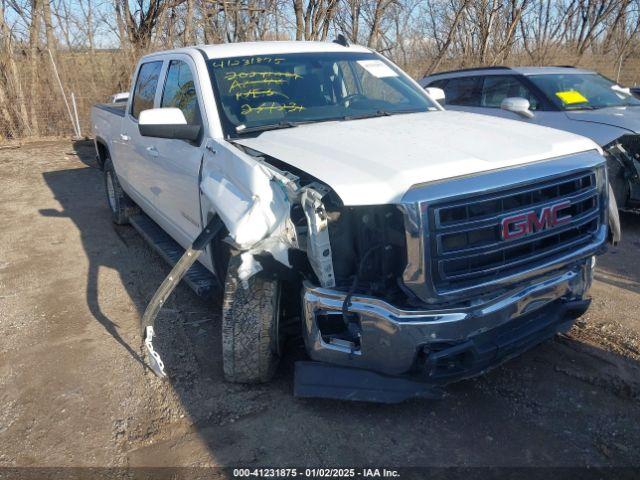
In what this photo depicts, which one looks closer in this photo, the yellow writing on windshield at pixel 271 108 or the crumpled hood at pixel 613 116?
the yellow writing on windshield at pixel 271 108

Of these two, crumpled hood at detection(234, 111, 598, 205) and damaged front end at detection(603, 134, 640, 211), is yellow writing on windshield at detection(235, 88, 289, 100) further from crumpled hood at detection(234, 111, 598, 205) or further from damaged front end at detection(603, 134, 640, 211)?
damaged front end at detection(603, 134, 640, 211)

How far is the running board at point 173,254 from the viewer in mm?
3779

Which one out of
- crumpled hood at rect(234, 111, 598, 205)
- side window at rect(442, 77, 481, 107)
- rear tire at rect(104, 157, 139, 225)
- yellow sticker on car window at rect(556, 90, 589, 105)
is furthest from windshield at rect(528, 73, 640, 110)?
rear tire at rect(104, 157, 139, 225)

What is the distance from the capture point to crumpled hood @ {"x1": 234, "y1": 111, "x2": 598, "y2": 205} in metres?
2.53

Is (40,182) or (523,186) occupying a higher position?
(523,186)

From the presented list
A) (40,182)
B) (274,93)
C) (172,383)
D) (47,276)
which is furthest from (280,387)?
(40,182)

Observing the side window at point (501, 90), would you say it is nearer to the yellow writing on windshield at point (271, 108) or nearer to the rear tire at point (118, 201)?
the yellow writing on windshield at point (271, 108)

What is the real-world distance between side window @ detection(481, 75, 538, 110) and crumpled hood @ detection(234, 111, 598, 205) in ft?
11.9

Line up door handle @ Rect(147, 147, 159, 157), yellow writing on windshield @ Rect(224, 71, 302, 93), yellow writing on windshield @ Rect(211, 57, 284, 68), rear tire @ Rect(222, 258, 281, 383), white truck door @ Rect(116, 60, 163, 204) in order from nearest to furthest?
rear tire @ Rect(222, 258, 281, 383), yellow writing on windshield @ Rect(224, 71, 302, 93), yellow writing on windshield @ Rect(211, 57, 284, 68), door handle @ Rect(147, 147, 159, 157), white truck door @ Rect(116, 60, 163, 204)

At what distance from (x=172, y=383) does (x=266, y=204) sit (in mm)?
1398

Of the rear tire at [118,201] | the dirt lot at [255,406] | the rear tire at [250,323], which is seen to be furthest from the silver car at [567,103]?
the rear tire at [118,201]

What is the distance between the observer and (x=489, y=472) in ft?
8.36

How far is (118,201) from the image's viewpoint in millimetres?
6645

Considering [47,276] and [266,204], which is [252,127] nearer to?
[266,204]
